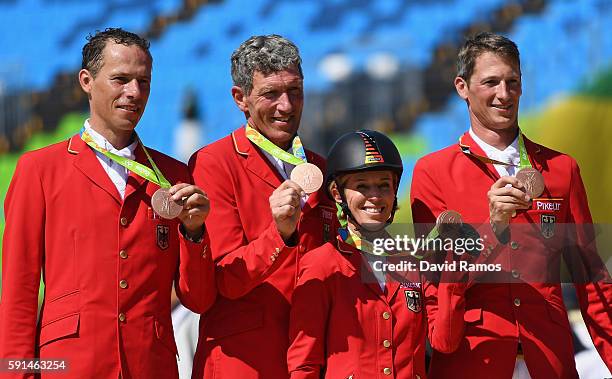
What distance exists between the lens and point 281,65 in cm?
354

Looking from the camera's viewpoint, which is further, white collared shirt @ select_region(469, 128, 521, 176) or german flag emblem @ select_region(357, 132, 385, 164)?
white collared shirt @ select_region(469, 128, 521, 176)

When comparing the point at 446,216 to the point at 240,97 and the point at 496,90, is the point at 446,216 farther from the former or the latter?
the point at 240,97

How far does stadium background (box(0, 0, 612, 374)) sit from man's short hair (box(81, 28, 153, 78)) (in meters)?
6.61

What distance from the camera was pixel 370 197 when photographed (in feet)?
11.0

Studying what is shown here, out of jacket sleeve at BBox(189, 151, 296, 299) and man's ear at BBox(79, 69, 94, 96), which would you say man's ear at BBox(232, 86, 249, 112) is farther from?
man's ear at BBox(79, 69, 94, 96)

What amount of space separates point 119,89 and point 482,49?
130 centimetres

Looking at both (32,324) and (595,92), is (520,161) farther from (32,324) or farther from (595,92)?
(595,92)

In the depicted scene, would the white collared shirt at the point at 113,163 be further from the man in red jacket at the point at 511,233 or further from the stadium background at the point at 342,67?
the stadium background at the point at 342,67

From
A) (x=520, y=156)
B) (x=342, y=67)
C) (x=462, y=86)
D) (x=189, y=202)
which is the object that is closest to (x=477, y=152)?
(x=520, y=156)

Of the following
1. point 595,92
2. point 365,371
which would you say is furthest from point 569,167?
point 595,92

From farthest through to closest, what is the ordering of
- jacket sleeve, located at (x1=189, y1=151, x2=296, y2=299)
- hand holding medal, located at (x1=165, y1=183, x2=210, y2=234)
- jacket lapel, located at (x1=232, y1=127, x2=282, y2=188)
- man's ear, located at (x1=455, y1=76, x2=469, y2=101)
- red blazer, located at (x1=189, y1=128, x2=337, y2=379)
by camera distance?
man's ear, located at (x1=455, y1=76, x2=469, y2=101)
jacket lapel, located at (x1=232, y1=127, x2=282, y2=188)
red blazer, located at (x1=189, y1=128, x2=337, y2=379)
jacket sleeve, located at (x1=189, y1=151, x2=296, y2=299)
hand holding medal, located at (x1=165, y1=183, x2=210, y2=234)

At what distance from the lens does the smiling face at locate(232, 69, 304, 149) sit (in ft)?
11.7

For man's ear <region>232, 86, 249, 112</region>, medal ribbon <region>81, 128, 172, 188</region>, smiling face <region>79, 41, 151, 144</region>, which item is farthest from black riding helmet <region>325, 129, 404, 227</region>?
smiling face <region>79, 41, 151, 144</region>

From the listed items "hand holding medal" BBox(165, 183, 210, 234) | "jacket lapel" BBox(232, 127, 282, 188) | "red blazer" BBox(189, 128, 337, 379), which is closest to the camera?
"hand holding medal" BBox(165, 183, 210, 234)
